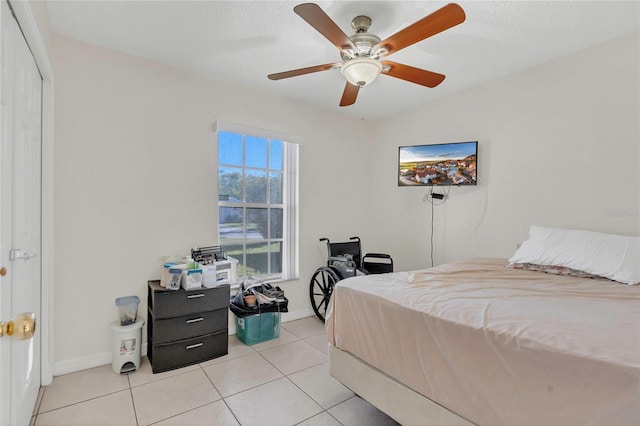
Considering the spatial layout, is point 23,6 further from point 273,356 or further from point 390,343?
A: point 273,356

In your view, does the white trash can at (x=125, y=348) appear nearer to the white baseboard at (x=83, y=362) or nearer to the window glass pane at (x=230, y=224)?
the white baseboard at (x=83, y=362)

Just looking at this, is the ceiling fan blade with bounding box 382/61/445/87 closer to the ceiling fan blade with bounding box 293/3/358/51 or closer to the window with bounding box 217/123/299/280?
the ceiling fan blade with bounding box 293/3/358/51

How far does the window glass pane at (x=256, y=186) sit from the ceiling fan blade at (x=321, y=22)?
1.81 metres

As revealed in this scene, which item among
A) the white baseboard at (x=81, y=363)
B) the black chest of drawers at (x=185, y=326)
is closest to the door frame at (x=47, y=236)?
the white baseboard at (x=81, y=363)

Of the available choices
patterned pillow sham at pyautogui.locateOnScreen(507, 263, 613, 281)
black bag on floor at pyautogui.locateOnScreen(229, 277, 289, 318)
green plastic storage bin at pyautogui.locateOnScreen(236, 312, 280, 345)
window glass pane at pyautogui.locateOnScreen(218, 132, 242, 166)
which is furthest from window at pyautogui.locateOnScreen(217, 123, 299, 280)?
patterned pillow sham at pyautogui.locateOnScreen(507, 263, 613, 281)

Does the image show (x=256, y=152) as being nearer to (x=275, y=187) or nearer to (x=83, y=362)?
(x=275, y=187)

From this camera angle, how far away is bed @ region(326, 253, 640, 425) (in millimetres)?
960

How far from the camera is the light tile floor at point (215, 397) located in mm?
1848

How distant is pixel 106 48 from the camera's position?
2.45 metres

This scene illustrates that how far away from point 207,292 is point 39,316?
107cm

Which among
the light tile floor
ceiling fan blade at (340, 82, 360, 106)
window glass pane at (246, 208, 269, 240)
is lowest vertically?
the light tile floor

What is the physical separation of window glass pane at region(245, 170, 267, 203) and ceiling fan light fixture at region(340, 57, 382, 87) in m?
1.69

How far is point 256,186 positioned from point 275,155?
16.8 inches

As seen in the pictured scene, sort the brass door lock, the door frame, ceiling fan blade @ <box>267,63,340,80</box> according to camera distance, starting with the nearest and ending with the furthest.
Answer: the brass door lock → ceiling fan blade @ <box>267,63,340,80</box> → the door frame
